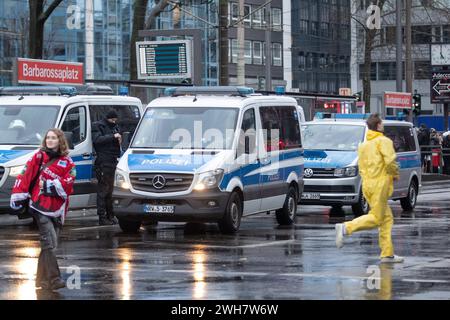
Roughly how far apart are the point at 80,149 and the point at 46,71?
22.2 feet


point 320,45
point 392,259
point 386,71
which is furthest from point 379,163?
point 386,71

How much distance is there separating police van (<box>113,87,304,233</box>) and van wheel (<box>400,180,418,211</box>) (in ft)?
16.2

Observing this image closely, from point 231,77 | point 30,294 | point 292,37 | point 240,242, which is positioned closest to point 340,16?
point 292,37

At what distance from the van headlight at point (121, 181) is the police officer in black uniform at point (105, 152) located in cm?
187

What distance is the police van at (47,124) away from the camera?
67.9 feet

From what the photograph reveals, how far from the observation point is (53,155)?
13047 millimetres

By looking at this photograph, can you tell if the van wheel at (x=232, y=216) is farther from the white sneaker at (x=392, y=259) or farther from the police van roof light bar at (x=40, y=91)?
the white sneaker at (x=392, y=259)

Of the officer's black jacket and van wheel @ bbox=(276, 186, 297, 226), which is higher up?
the officer's black jacket

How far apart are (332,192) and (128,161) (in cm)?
588

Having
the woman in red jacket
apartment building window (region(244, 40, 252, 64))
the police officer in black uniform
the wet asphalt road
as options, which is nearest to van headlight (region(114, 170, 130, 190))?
the wet asphalt road

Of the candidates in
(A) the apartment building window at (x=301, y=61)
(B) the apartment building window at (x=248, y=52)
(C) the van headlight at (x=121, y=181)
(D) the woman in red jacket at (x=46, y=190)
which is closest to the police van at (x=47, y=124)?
(C) the van headlight at (x=121, y=181)

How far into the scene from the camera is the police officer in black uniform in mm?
21391

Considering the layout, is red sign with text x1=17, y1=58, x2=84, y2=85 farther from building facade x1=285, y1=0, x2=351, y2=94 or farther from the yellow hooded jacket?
building facade x1=285, y1=0, x2=351, y2=94
